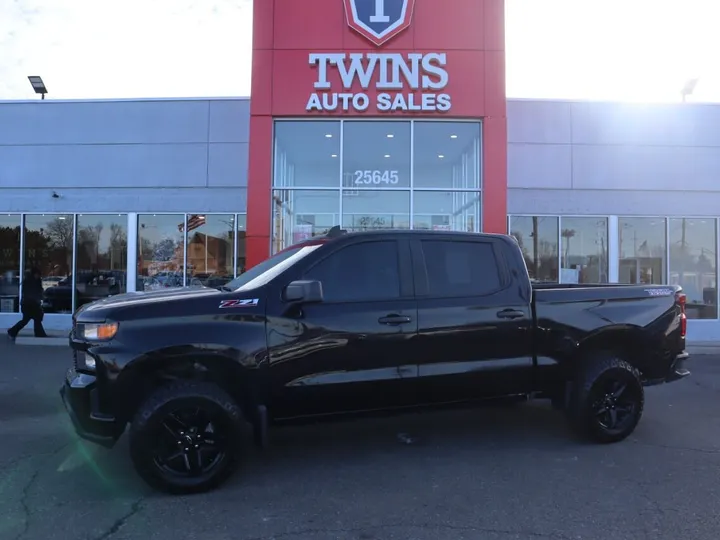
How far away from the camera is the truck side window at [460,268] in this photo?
5180mm

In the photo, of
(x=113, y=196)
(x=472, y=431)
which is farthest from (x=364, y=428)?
(x=113, y=196)

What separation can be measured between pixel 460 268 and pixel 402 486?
1.93m

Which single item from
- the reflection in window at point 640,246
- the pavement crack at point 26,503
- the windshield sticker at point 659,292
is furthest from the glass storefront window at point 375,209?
the pavement crack at point 26,503

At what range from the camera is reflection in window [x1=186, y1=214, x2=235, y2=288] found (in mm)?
14827

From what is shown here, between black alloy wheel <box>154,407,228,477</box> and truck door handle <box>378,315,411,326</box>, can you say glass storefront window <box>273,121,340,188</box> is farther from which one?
black alloy wheel <box>154,407,228,477</box>

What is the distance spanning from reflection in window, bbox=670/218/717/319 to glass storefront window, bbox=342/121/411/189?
7.21 meters

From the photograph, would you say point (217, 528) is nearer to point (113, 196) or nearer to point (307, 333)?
point (307, 333)

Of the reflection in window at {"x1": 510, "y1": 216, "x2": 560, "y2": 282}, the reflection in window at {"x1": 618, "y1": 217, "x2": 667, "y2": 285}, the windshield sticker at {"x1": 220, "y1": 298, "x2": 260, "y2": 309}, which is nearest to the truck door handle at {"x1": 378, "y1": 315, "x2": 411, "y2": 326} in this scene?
the windshield sticker at {"x1": 220, "y1": 298, "x2": 260, "y2": 309}

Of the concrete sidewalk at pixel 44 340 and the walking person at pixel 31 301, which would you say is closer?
the concrete sidewalk at pixel 44 340

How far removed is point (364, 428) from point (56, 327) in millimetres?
11759

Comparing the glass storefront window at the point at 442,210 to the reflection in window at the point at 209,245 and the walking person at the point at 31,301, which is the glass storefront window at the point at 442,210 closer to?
the reflection in window at the point at 209,245

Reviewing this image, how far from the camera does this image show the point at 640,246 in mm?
14695

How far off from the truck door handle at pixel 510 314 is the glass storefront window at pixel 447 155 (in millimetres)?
7666

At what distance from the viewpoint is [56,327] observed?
15.0 m
